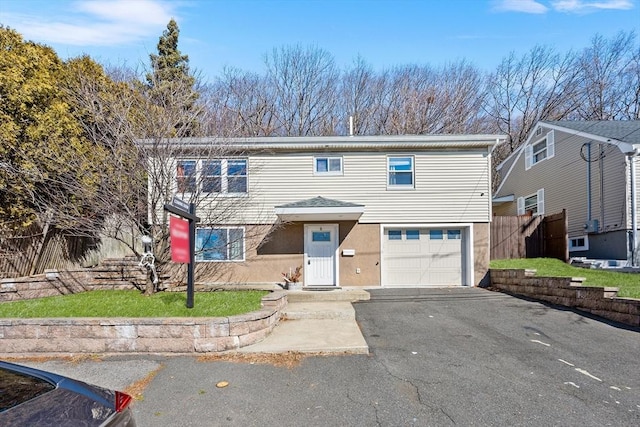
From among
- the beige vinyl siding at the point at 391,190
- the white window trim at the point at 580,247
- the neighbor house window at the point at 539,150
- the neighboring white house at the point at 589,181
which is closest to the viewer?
the beige vinyl siding at the point at 391,190

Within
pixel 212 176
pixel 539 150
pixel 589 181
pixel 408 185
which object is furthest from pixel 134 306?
pixel 539 150

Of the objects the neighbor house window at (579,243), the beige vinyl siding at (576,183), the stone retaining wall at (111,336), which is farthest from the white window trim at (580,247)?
the stone retaining wall at (111,336)

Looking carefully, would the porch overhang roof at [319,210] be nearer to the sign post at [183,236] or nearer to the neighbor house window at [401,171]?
the neighbor house window at [401,171]

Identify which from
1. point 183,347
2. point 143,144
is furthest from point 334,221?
point 183,347

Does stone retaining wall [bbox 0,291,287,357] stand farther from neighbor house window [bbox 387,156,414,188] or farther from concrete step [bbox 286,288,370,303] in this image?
neighbor house window [bbox 387,156,414,188]

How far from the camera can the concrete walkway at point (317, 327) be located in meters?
5.75

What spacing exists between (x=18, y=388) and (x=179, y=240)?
4.44 metres

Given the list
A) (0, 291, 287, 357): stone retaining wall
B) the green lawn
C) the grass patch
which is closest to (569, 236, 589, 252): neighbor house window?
the green lawn

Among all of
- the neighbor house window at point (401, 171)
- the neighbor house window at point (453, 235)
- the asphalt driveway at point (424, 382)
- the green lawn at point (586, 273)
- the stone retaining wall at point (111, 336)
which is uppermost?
the neighbor house window at point (401, 171)

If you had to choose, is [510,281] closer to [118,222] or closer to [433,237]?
[433,237]

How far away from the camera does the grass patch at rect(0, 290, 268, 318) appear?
20.4 ft

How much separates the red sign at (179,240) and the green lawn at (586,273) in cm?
858

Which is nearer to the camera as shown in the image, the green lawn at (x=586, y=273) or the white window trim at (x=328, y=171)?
the green lawn at (x=586, y=273)

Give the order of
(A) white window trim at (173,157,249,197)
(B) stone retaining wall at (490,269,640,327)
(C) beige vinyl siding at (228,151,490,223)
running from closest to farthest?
1. (B) stone retaining wall at (490,269,640,327)
2. (A) white window trim at (173,157,249,197)
3. (C) beige vinyl siding at (228,151,490,223)
